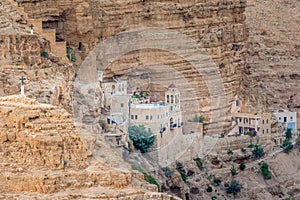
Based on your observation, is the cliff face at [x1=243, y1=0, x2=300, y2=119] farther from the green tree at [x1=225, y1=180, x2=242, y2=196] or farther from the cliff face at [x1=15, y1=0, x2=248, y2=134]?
the green tree at [x1=225, y1=180, x2=242, y2=196]

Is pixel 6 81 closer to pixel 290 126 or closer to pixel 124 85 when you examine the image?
pixel 124 85

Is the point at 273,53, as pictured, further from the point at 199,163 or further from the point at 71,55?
the point at 71,55

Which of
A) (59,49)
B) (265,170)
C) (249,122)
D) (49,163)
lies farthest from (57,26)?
(49,163)

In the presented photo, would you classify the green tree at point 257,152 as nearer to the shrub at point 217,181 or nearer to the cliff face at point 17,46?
the shrub at point 217,181

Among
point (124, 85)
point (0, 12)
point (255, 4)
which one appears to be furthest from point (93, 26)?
point (255, 4)

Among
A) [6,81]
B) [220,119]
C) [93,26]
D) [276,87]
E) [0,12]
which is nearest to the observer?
[6,81]

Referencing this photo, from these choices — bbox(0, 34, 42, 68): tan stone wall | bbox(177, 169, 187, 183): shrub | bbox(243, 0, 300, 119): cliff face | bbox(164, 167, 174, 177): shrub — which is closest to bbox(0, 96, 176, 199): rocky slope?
bbox(0, 34, 42, 68): tan stone wall

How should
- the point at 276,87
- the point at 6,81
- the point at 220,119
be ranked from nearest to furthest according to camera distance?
the point at 6,81
the point at 220,119
the point at 276,87

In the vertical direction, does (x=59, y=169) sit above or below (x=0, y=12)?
below
